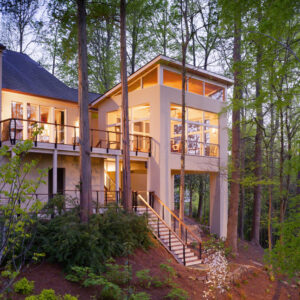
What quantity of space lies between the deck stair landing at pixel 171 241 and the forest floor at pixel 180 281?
338 mm

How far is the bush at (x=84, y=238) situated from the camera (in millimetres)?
8742

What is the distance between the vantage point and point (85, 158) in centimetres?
1048

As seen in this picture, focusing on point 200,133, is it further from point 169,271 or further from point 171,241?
point 169,271

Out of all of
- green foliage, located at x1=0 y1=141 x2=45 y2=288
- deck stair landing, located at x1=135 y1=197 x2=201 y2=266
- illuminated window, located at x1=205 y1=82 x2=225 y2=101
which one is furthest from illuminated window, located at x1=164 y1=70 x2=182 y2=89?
green foliage, located at x1=0 y1=141 x2=45 y2=288

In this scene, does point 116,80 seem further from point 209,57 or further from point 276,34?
point 276,34

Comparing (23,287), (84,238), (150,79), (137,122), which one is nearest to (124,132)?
(150,79)

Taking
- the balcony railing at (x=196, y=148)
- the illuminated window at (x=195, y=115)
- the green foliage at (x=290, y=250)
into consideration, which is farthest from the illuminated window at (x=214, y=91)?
the green foliage at (x=290, y=250)

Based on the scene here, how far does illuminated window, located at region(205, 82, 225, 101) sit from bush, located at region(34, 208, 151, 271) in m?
9.08

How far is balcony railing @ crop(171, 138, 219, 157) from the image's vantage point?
1609cm

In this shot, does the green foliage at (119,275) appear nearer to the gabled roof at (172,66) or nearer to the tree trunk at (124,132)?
the tree trunk at (124,132)

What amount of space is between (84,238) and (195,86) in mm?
10520

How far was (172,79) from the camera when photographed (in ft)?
51.5

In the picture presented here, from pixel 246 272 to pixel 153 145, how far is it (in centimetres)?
663

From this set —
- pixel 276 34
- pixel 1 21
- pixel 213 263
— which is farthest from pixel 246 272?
pixel 1 21
